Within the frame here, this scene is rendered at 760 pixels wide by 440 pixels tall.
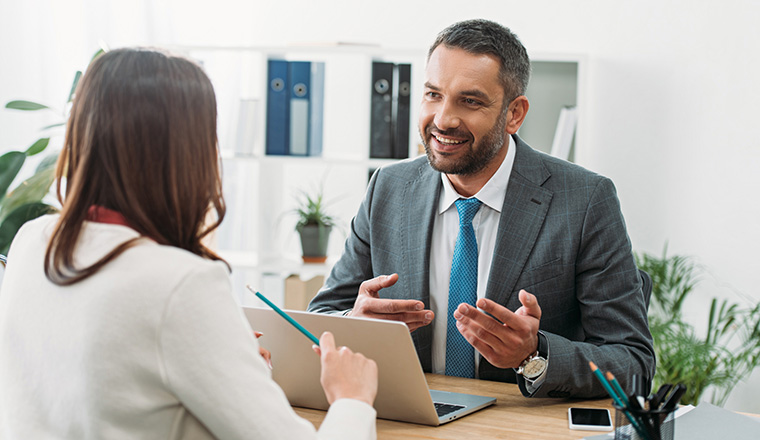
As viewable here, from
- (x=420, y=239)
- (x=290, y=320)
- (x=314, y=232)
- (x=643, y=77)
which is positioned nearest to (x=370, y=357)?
(x=290, y=320)

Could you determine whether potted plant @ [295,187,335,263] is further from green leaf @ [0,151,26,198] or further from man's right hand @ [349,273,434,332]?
man's right hand @ [349,273,434,332]

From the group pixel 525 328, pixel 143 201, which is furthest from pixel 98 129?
pixel 525 328

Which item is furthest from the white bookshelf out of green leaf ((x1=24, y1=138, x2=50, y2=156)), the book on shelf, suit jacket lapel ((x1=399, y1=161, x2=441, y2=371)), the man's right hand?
the man's right hand

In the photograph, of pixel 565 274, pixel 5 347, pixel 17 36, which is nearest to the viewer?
pixel 5 347

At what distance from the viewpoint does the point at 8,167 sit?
241 centimetres

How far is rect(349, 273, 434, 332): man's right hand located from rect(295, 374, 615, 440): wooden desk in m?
0.15

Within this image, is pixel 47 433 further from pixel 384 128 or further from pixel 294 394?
pixel 384 128

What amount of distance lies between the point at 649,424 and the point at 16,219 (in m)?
2.12

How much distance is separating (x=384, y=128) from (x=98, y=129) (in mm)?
2175

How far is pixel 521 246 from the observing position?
1712mm

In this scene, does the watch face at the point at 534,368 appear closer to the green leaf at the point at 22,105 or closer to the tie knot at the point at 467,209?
the tie knot at the point at 467,209

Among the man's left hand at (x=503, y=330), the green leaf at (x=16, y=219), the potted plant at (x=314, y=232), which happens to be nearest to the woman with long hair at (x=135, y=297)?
the man's left hand at (x=503, y=330)

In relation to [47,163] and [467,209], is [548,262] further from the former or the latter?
[47,163]

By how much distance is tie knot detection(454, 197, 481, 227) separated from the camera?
178 centimetres
